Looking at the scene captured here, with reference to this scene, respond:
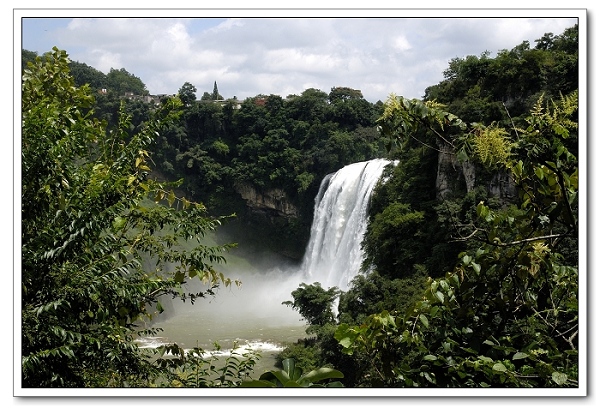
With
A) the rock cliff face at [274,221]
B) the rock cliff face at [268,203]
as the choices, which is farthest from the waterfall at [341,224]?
the rock cliff face at [268,203]

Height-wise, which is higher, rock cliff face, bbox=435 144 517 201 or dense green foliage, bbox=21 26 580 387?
rock cliff face, bbox=435 144 517 201

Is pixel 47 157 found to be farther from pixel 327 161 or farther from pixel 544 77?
pixel 327 161

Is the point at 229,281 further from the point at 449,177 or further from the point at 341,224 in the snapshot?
the point at 341,224

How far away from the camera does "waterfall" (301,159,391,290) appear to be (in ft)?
57.5

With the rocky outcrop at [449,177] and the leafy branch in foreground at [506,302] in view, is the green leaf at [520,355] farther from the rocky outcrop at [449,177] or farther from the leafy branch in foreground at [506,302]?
the rocky outcrop at [449,177]

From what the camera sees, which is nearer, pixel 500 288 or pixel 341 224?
pixel 500 288

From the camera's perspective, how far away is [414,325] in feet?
6.10

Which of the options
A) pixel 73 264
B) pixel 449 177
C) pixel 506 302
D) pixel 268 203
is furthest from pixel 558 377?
pixel 268 203

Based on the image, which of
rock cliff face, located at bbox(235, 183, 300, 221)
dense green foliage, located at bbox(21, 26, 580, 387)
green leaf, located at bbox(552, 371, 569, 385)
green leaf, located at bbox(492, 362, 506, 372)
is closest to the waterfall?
rock cliff face, located at bbox(235, 183, 300, 221)

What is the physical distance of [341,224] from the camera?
18.8 meters

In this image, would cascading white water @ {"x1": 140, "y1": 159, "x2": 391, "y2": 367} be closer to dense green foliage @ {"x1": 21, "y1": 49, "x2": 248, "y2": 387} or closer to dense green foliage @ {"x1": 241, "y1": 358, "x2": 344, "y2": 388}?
dense green foliage @ {"x1": 21, "y1": 49, "x2": 248, "y2": 387}

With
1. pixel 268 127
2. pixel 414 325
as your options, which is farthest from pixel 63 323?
pixel 268 127

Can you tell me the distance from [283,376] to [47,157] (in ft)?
4.19
